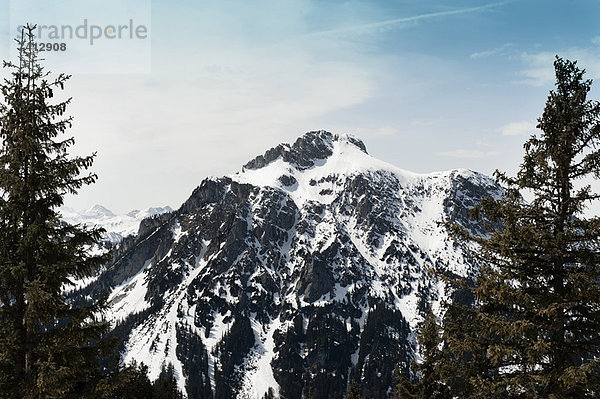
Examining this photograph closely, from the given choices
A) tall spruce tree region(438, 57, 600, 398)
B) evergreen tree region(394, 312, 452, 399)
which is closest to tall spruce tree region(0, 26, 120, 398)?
tall spruce tree region(438, 57, 600, 398)

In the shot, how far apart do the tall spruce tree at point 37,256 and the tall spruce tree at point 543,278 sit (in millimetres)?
13086

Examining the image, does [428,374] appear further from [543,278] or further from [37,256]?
[37,256]

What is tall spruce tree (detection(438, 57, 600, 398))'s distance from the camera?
41.1 ft

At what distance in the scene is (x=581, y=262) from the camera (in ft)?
42.0

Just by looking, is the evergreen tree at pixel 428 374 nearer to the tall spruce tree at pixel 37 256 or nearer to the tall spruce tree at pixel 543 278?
the tall spruce tree at pixel 543 278

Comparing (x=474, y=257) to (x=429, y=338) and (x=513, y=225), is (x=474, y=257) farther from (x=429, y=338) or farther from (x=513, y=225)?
(x=429, y=338)

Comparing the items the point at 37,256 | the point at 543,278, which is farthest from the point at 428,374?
the point at 37,256

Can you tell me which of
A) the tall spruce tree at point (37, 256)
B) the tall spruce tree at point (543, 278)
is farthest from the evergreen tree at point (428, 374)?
the tall spruce tree at point (37, 256)

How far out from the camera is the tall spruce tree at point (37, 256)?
44.6ft

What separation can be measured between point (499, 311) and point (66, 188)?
16105 millimetres

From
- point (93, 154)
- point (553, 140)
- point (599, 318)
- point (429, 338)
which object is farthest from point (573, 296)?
point (93, 154)

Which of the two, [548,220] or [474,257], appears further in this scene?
[474,257]

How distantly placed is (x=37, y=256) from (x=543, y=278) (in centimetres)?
1765

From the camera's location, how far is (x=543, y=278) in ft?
44.6
